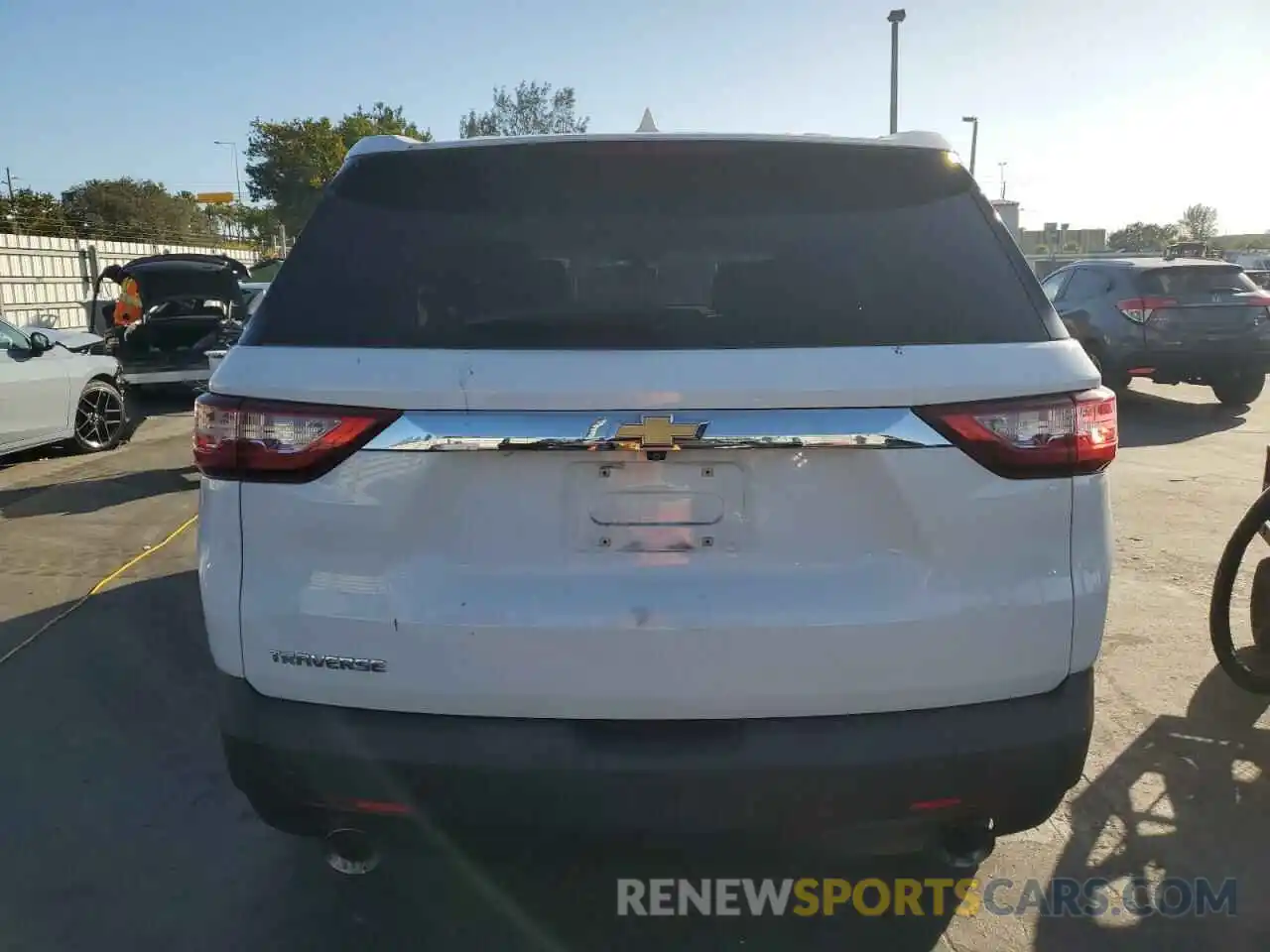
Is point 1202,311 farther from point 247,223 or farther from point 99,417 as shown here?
point 247,223

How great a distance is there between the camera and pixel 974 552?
1961 mm

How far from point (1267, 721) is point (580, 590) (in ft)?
10.0

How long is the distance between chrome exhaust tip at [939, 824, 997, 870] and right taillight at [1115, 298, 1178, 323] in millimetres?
10143

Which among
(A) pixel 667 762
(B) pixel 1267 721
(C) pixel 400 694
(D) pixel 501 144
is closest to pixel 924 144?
(D) pixel 501 144

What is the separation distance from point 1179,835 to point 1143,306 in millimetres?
9382

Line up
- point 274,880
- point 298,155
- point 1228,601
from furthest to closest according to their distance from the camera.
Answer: point 298,155
point 1228,601
point 274,880

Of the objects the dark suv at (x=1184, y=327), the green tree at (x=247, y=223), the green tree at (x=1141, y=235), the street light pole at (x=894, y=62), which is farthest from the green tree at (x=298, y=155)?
the green tree at (x=1141, y=235)

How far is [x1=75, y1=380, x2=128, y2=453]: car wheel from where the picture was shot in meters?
9.27

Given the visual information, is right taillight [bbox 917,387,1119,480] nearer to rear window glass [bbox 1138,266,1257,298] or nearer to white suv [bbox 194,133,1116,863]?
white suv [bbox 194,133,1116,863]

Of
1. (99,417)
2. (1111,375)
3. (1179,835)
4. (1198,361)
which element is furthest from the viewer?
(1111,375)

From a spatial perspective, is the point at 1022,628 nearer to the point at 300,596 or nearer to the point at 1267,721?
the point at 300,596

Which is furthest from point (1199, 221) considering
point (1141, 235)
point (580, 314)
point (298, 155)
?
point (580, 314)

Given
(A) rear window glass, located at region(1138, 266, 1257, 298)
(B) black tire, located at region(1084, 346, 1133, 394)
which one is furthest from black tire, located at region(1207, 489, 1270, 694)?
(A) rear window glass, located at region(1138, 266, 1257, 298)

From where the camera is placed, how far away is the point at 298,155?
42250 mm
